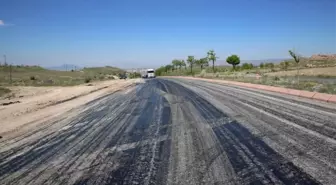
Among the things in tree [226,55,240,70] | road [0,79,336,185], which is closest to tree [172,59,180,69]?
tree [226,55,240,70]

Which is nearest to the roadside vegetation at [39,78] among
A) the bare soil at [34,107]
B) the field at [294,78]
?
the bare soil at [34,107]

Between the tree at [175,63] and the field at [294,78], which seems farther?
the tree at [175,63]

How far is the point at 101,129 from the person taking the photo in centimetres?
909

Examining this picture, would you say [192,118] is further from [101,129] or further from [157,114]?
[101,129]

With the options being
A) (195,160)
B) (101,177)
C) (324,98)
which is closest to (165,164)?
(195,160)

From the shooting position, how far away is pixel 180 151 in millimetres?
6270

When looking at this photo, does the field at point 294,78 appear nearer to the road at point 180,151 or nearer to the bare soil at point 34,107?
the road at point 180,151

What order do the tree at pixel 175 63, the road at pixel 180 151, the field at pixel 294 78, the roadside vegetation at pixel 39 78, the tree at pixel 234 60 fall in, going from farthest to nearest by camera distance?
the tree at pixel 175 63 → the tree at pixel 234 60 → the roadside vegetation at pixel 39 78 → the field at pixel 294 78 → the road at pixel 180 151

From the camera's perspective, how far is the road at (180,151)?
15.9 feet

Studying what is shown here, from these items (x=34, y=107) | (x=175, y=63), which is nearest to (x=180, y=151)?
(x=34, y=107)

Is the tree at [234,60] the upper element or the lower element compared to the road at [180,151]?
upper

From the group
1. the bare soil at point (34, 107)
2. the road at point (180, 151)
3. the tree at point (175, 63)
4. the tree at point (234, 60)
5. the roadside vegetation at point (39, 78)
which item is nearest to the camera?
the road at point (180, 151)

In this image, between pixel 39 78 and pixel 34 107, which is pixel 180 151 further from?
pixel 39 78

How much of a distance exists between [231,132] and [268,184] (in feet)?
11.7
